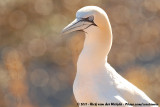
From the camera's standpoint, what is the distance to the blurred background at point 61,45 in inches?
327

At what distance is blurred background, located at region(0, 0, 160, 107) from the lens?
27.2 feet

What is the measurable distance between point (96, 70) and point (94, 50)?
0.57 ft

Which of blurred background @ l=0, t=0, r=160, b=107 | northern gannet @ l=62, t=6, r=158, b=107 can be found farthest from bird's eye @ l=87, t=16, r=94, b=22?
blurred background @ l=0, t=0, r=160, b=107

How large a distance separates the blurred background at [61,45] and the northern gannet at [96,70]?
336 centimetres

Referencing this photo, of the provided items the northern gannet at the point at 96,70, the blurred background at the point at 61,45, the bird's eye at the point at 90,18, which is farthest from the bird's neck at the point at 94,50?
the blurred background at the point at 61,45

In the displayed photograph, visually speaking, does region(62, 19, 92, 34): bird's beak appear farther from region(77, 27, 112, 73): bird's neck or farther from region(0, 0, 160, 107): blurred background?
region(0, 0, 160, 107): blurred background

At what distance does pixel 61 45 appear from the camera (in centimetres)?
905

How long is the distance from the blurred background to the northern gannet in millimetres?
3364

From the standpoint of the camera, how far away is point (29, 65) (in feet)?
28.7

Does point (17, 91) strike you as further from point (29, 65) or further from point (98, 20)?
point (98, 20)

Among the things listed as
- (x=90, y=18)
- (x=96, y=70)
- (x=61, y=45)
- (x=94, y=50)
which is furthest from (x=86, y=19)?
(x=61, y=45)

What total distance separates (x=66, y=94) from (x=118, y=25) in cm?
171

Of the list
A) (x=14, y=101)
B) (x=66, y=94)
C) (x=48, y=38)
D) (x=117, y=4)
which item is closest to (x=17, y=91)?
(x=14, y=101)

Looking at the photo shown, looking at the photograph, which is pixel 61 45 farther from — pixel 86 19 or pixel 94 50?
pixel 86 19
